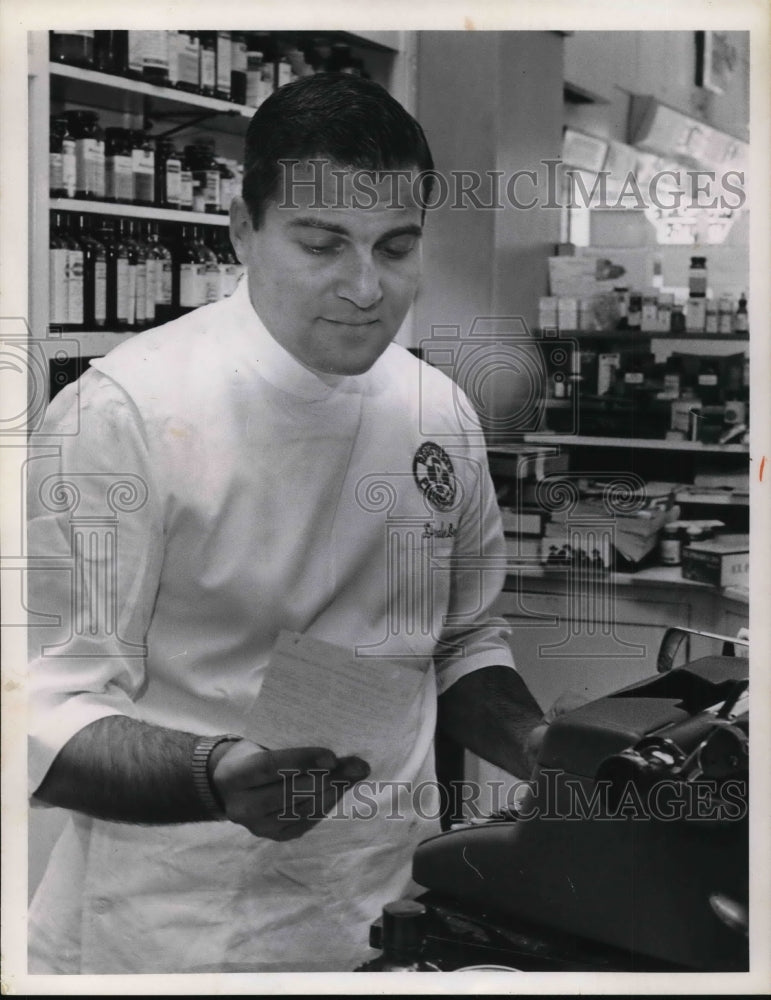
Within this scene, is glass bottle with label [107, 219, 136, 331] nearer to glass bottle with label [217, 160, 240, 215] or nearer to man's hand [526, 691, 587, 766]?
glass bottle with label [217, 160, 240, 215]

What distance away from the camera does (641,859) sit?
1.61 meters

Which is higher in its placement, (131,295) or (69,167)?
(69,167)

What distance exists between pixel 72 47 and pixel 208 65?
0.23 meters

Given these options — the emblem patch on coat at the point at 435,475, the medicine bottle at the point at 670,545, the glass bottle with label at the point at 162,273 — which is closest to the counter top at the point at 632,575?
the medicine bottle at the point at 670,545

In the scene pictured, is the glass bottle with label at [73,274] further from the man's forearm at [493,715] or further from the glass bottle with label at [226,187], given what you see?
the man's forearm at [493,715]

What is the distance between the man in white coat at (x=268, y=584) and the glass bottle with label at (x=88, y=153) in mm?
371

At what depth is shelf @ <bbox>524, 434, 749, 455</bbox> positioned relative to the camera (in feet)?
6.26

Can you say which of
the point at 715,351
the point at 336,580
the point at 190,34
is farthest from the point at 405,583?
the point at 190,34

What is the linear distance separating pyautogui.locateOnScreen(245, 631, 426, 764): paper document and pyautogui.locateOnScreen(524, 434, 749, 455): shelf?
423 mm

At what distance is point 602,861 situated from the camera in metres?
1.61

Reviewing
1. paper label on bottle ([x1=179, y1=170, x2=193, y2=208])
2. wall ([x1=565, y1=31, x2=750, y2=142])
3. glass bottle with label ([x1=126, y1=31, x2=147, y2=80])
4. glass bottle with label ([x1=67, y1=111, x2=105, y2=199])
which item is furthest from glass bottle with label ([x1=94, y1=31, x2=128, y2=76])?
wall ([x1=565, y1=31, x2=750, y2=142])

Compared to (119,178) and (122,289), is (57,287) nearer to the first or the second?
(122,289)

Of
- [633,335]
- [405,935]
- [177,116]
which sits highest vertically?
[177,116]

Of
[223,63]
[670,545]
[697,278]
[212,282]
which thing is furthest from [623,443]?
[223,63]
